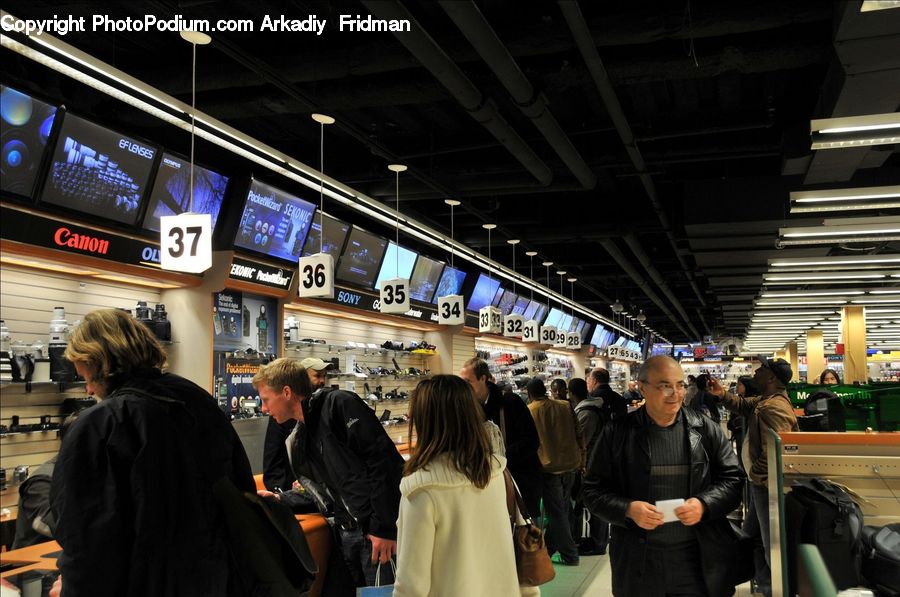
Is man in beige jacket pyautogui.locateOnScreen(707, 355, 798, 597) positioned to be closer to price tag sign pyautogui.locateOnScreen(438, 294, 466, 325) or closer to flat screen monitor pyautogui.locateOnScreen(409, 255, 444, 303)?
price tag sign pyautogui.locateOnScreen(438, 294, 466, 325)

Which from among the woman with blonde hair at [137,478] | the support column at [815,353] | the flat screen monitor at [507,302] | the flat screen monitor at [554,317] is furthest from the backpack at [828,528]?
the support column at [815,353]

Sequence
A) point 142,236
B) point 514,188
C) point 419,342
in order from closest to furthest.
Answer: point 142,236
point 514,188
point 419,342

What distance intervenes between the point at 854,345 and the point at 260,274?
14847 mm

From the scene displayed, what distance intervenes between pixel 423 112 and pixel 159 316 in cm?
368

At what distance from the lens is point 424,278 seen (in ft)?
43.8

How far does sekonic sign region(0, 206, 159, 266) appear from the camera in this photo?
226 inches

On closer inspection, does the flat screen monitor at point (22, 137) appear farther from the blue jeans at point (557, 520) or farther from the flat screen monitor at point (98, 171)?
the blue jeans at point (557, 520)

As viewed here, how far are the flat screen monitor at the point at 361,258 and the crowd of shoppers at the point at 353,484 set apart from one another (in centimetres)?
596

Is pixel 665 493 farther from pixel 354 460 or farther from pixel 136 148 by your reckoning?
pixel 136 148

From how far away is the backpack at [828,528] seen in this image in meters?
3.01

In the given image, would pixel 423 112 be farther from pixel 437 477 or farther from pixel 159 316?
pixel 437 477

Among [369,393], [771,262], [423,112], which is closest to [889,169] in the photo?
[771,262]

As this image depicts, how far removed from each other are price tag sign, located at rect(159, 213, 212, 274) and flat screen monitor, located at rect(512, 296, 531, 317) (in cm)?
1293

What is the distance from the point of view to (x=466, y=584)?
8.85ft
